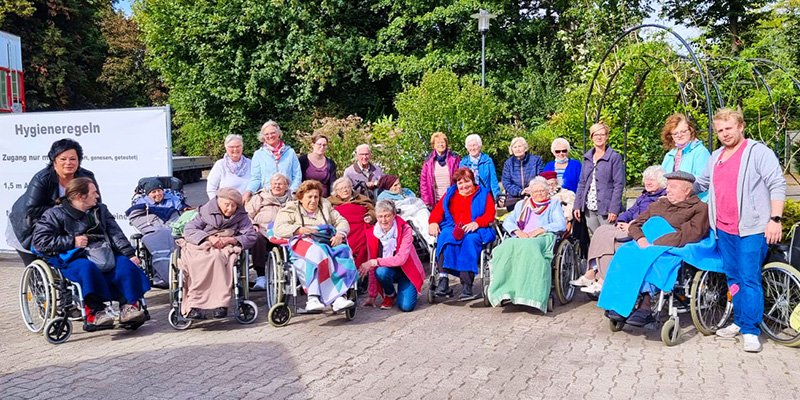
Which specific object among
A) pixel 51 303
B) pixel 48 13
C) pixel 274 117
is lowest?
pixel 51 303

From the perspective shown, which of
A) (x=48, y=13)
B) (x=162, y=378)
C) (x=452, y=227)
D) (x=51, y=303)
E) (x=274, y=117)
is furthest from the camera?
(x=48, y=13)

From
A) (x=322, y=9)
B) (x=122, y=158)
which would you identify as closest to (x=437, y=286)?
(x=122, y=158)

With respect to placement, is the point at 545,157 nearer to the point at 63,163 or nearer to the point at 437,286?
the point at 437,286

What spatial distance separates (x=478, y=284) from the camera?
784 centimetres

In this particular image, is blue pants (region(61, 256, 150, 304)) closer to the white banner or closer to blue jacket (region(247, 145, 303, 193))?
blue jacket (region(247, 145, 303, 193))

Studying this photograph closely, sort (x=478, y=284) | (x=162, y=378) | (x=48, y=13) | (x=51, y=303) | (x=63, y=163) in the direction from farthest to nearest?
(x=48, y=13)
(x=478, y=284)
(x=63, y=163)
(x=51, y=303)
(x=162, y=378)

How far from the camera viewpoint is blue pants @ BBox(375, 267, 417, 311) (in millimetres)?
6457

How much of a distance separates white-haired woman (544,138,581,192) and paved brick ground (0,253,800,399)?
5.93 feet

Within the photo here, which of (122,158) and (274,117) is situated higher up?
(274,117)

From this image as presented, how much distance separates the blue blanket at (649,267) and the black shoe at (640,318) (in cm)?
7

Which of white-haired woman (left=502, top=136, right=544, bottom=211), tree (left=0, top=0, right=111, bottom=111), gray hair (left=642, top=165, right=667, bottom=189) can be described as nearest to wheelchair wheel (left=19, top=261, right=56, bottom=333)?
white-haired woman (left=502, top=136, right=544, bottom=211)

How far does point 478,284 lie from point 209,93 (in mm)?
18347

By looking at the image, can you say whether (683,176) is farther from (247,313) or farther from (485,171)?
(247,313)

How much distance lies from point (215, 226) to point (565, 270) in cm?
329
